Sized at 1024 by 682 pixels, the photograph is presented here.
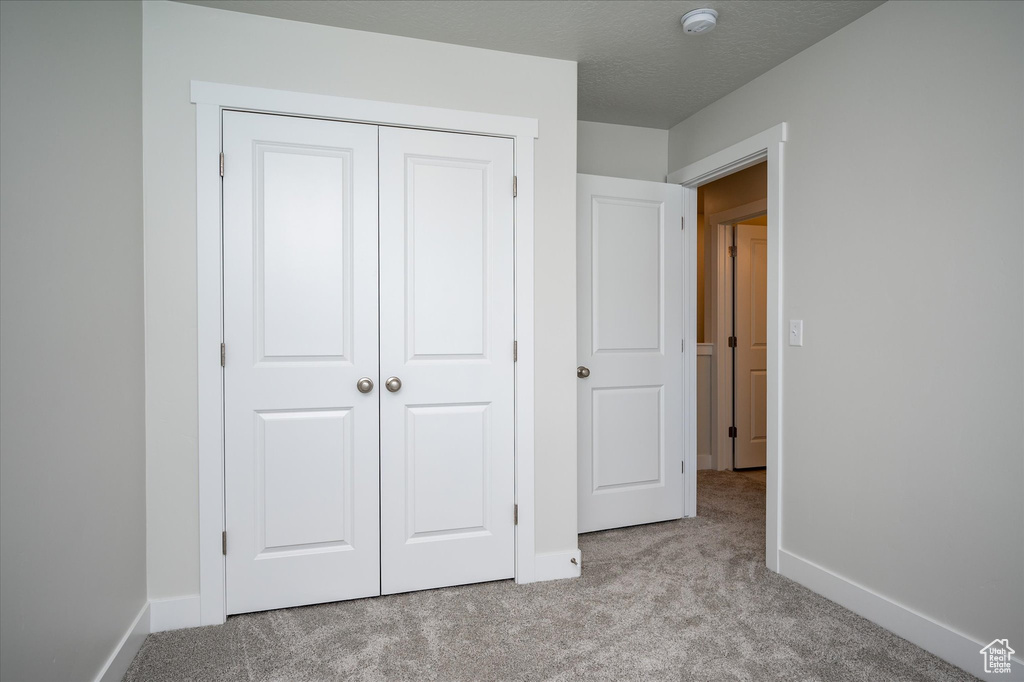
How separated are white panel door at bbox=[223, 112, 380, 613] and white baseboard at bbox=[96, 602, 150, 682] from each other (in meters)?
0.28

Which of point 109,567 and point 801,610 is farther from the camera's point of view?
point 801,610

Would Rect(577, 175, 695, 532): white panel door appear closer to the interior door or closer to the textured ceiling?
the textured ceiling

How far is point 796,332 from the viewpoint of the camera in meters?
2.51

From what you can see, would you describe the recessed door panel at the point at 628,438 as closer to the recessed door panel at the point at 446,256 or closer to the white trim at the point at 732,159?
the recessed door panel at the point at 446,256

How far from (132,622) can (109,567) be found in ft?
1.00

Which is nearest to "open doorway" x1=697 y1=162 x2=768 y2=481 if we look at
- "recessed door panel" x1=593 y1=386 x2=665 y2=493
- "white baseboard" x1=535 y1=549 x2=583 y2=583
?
"recessed door panel" x1=593 y1=386 x2=665 y2=493

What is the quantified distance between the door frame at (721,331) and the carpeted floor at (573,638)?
1.98 metres

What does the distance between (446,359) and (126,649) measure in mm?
1476

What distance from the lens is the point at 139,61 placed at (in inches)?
79.5

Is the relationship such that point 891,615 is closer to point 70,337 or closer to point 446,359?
point 446,359

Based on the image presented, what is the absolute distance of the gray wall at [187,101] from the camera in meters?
2.06

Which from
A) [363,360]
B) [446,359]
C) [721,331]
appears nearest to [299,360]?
[363,360]

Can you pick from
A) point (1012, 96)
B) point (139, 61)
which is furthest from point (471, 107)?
point (1012, 96)

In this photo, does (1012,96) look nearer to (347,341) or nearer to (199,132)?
(347,341)
